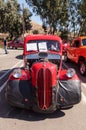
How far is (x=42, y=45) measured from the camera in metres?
10.0

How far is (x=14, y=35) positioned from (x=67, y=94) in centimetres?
5326

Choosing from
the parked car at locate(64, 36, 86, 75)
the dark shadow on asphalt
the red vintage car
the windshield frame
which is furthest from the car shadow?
the parked car at locate(64, 36, 86, 75)

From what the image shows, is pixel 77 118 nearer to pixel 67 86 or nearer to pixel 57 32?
pixel 67 86

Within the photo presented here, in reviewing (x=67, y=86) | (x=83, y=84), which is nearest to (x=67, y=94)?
(x=67, y=86)

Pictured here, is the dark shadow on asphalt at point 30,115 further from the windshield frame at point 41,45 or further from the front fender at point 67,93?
the windshield frame at point 41,45

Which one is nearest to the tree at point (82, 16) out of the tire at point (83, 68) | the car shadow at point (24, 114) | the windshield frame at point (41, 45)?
the tire at point (83, 68)

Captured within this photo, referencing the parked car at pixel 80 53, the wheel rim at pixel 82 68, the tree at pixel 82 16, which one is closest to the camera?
the wheel rim at pixel 82 68

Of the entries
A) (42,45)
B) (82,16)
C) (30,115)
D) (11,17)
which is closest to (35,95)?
(30,115)

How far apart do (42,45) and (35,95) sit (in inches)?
126

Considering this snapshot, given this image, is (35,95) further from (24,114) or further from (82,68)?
(82,68)

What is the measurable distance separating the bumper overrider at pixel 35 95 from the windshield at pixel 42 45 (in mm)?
2609

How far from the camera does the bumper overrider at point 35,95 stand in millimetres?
7152

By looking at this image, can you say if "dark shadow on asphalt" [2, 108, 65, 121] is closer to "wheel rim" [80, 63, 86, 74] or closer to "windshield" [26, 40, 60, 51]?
"windshield" [26, 40, 60, 51]

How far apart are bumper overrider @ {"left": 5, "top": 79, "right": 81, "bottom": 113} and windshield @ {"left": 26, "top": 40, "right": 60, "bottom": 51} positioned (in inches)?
103
